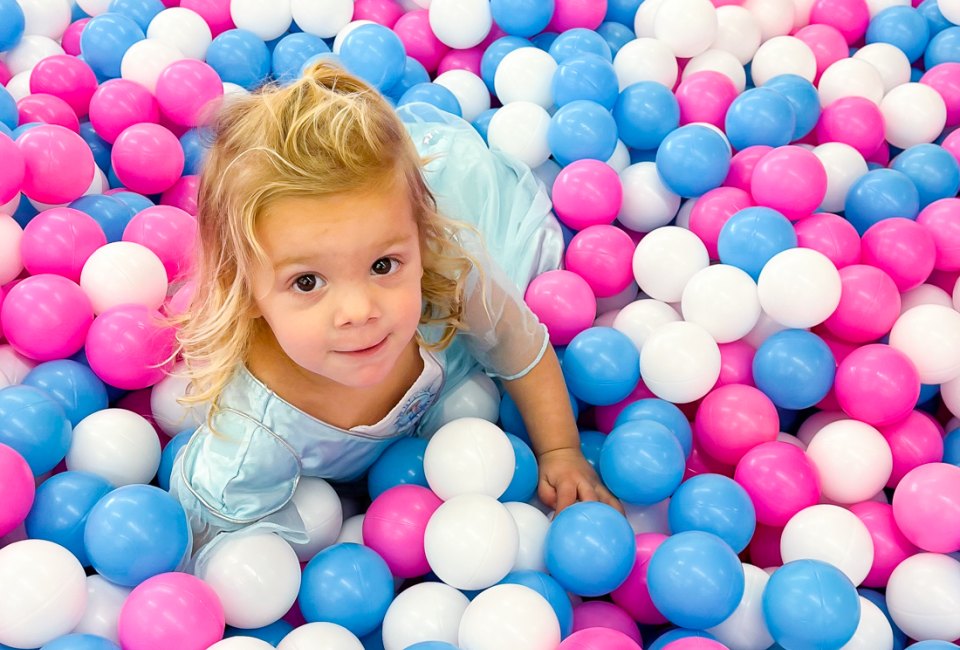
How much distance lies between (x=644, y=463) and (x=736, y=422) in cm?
18

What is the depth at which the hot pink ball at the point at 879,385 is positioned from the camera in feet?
4.80

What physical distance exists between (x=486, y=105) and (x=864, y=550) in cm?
119

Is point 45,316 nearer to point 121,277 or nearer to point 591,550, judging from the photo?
point 121,277

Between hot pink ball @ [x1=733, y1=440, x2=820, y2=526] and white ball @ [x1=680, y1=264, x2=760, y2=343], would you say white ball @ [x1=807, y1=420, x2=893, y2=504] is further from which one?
white ball @ [x1=680, y1=264, x2=760, y2=343]

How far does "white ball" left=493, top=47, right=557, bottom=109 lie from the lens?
6.68 ft

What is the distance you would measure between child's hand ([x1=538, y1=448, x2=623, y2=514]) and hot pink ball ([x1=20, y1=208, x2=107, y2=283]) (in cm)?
79

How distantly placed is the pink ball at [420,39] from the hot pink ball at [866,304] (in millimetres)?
1072

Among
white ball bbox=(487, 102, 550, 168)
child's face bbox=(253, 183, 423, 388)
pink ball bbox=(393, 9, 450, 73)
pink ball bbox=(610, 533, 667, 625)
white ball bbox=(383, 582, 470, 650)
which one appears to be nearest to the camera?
child's face bbox=(253, 183, 423, 388)

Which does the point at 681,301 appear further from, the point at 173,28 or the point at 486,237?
the point at 173,28

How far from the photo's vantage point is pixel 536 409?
154 cm

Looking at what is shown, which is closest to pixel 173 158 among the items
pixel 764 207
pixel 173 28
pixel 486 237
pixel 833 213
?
pixel 173 28

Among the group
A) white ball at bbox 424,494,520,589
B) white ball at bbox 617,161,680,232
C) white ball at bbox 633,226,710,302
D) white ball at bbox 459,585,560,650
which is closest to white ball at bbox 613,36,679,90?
white ball at bbox 617,161,680,232

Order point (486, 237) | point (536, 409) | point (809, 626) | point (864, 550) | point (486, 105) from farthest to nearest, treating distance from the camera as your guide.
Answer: point (486, 105), point (486, 237), point (536, 409), point (864, 550), point (809, 626)

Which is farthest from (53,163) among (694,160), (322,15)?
(694,160)
